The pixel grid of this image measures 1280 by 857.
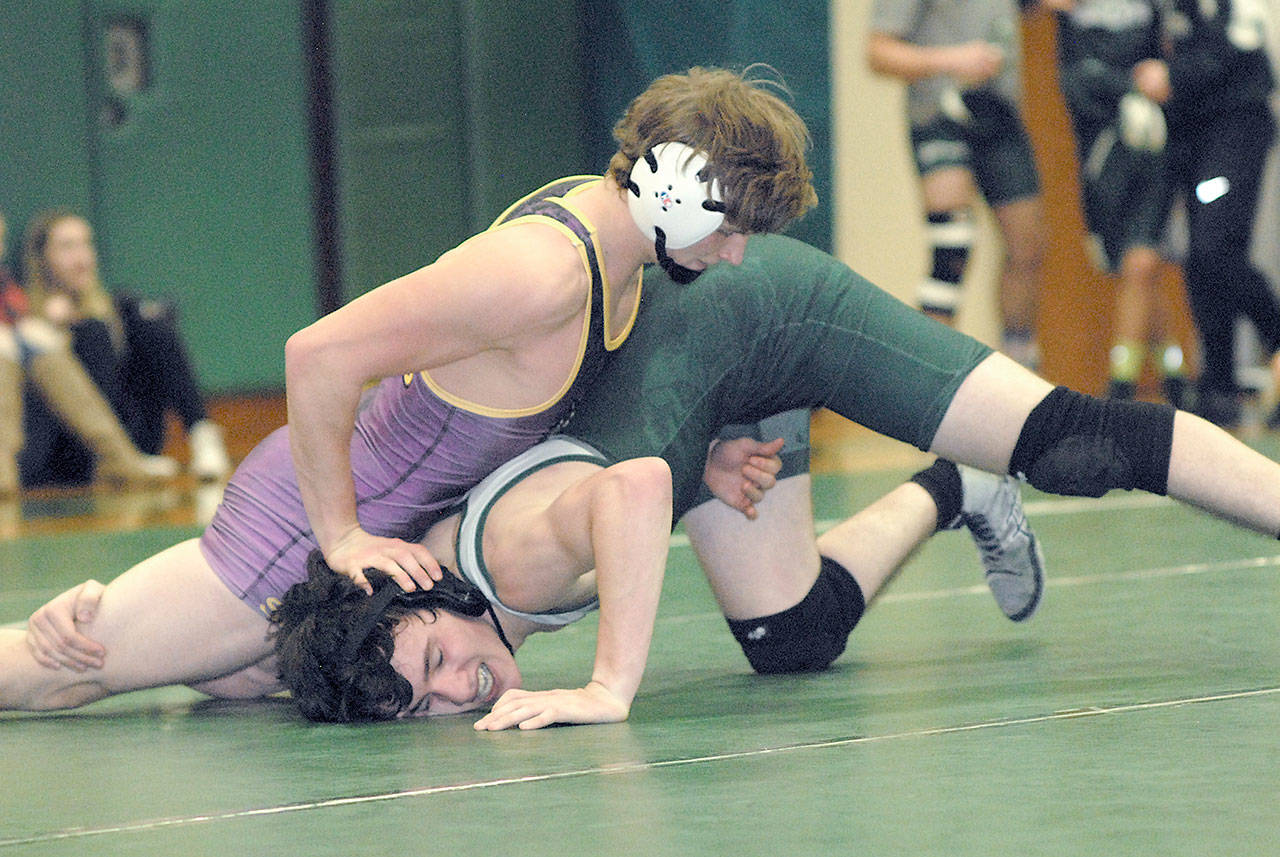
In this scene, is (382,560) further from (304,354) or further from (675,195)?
(675,195)

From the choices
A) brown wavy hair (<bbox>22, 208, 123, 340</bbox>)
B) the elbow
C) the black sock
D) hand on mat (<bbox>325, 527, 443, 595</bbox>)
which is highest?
the elbow

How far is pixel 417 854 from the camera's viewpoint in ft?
6.07

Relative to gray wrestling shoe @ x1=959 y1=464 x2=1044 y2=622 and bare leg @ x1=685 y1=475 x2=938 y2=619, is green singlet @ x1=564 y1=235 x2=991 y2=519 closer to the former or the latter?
bare leg @ x1=685 y1=475 x2=938 y2=619

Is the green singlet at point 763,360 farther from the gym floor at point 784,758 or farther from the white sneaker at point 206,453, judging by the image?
the white sneaker at point 206,453

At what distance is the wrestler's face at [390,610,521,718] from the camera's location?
101 inches

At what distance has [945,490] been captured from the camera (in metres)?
3.28

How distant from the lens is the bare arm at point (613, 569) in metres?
2.45

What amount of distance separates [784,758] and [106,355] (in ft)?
16.8

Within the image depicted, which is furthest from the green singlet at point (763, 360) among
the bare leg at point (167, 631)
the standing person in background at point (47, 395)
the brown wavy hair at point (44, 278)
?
the brown wavy hair at point (44, 278)

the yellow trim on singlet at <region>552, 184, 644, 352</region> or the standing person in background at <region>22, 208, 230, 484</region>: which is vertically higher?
the yellow trim on singlet at <region>552, 184, 644, 352</region>

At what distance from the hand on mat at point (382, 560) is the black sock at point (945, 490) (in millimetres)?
1021

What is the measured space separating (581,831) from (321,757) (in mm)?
559

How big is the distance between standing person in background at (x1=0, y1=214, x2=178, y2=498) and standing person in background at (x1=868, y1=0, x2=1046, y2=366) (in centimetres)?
276

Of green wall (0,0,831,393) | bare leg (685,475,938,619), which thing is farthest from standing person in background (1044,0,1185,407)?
bare leg (685,475,938,619)
